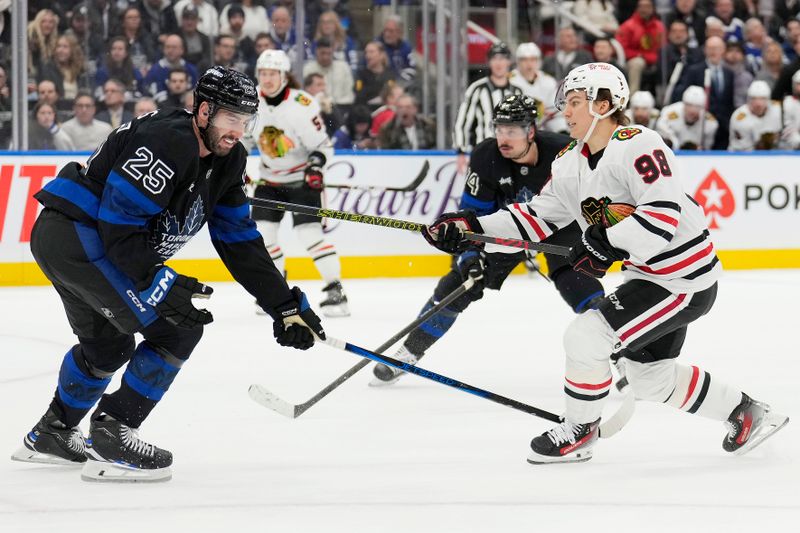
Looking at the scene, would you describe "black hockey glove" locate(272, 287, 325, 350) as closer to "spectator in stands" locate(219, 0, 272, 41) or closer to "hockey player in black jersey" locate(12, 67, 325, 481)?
"hockey player in black jersey" locate(12, 67, 325, 481)

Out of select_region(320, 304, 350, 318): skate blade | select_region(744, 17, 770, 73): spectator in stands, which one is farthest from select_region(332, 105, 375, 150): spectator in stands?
select_region(744, 17, 770, 73): spectator in stands

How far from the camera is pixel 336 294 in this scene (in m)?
6.38

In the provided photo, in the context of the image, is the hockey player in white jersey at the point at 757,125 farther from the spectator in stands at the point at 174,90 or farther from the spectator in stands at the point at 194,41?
the spectator in stands at the point at 174,90

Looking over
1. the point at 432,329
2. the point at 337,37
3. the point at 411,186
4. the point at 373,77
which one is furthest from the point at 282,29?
the point at 432,329

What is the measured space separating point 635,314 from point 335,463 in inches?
34.0

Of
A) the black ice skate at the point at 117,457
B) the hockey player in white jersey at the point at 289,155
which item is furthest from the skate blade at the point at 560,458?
the hockey player in white jersey at the point at 289,155

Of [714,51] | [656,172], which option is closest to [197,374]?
[656,172]

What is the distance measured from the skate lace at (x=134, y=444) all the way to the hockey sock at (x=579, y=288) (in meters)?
1.74

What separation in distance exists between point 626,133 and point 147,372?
1324 mm

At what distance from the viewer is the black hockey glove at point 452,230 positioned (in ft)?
11.7

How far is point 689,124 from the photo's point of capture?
8.58 metres

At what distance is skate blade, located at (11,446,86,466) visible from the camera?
10.5 ft

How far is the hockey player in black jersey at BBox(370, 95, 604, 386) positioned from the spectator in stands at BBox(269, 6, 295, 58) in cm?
385

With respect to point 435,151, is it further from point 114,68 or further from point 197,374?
point 197,374
